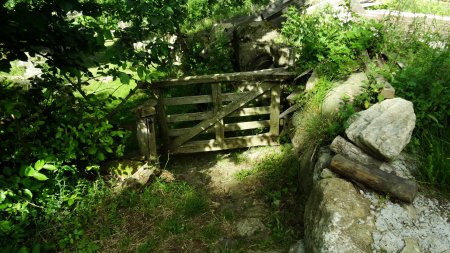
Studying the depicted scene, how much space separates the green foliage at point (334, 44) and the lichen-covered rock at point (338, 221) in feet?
8.29

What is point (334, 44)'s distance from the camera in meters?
5.96

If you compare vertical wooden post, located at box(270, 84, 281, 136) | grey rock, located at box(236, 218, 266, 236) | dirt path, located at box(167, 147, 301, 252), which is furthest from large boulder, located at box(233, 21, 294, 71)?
grey rock, located at box(236, 218, 266, 236)

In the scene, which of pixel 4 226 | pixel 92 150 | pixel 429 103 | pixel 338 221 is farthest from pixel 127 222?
pixel 429 103

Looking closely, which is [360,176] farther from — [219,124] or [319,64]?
[219,124]

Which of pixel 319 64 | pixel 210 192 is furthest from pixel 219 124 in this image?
pixel 319 64

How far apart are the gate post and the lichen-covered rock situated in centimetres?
315

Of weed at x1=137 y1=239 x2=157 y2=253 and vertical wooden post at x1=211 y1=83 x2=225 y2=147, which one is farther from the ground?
vertical wooden post at x1=211 y1=83 x2=225 y2=147

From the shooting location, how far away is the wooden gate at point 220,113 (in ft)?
19.6

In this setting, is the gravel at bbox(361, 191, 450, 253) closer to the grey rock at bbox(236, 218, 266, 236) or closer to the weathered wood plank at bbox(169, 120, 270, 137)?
the grey rock at bbox(236, 218, 266, 236)

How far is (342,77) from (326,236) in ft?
10.1

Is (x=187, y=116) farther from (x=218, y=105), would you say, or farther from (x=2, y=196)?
(x=2, y=196)

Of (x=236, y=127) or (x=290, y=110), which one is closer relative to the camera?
(x=290, y=110)

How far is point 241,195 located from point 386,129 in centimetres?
263

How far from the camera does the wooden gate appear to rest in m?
5.97
